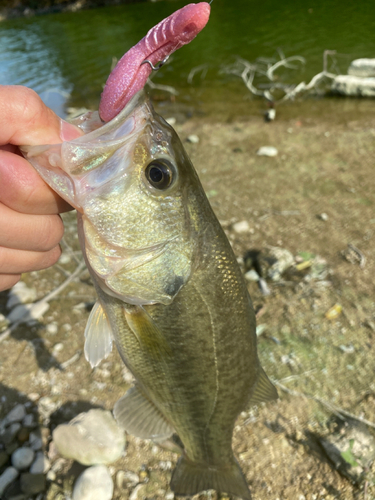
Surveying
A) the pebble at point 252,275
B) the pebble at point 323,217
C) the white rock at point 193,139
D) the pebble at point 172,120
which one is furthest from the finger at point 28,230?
the pebble at point 172,120

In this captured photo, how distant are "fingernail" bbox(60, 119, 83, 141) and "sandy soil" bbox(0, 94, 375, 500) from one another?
225 cm

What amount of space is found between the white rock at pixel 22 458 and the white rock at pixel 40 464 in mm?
34

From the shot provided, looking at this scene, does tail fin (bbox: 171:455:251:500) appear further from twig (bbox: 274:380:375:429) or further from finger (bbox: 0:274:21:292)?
finger (bbox: 0:274:21:292)

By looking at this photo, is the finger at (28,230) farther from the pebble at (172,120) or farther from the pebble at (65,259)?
the pebble at (172,120)

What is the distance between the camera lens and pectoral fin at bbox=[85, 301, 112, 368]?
168cm

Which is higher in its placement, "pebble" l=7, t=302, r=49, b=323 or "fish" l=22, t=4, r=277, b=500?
"fish" l=22, t=4, r=277, b=500

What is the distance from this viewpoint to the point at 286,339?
3.31 m

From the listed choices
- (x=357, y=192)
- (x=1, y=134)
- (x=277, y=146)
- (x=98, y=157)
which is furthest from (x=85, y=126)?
(x=277, y=146)

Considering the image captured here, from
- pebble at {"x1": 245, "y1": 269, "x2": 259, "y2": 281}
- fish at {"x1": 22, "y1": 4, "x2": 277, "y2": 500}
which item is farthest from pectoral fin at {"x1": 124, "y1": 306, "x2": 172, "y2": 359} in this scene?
pebble at {"x1": 245, "y1": 269, "x2": 259, "y2": 281}

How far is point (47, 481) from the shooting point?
245 centimetres

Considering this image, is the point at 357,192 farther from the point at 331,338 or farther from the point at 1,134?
the point at 1,134

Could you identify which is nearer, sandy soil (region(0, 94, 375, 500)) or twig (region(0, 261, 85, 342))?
sandy soil (region(0, 94, 375, 500))

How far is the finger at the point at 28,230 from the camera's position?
1428mm

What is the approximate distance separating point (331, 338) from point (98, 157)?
2.82 m
